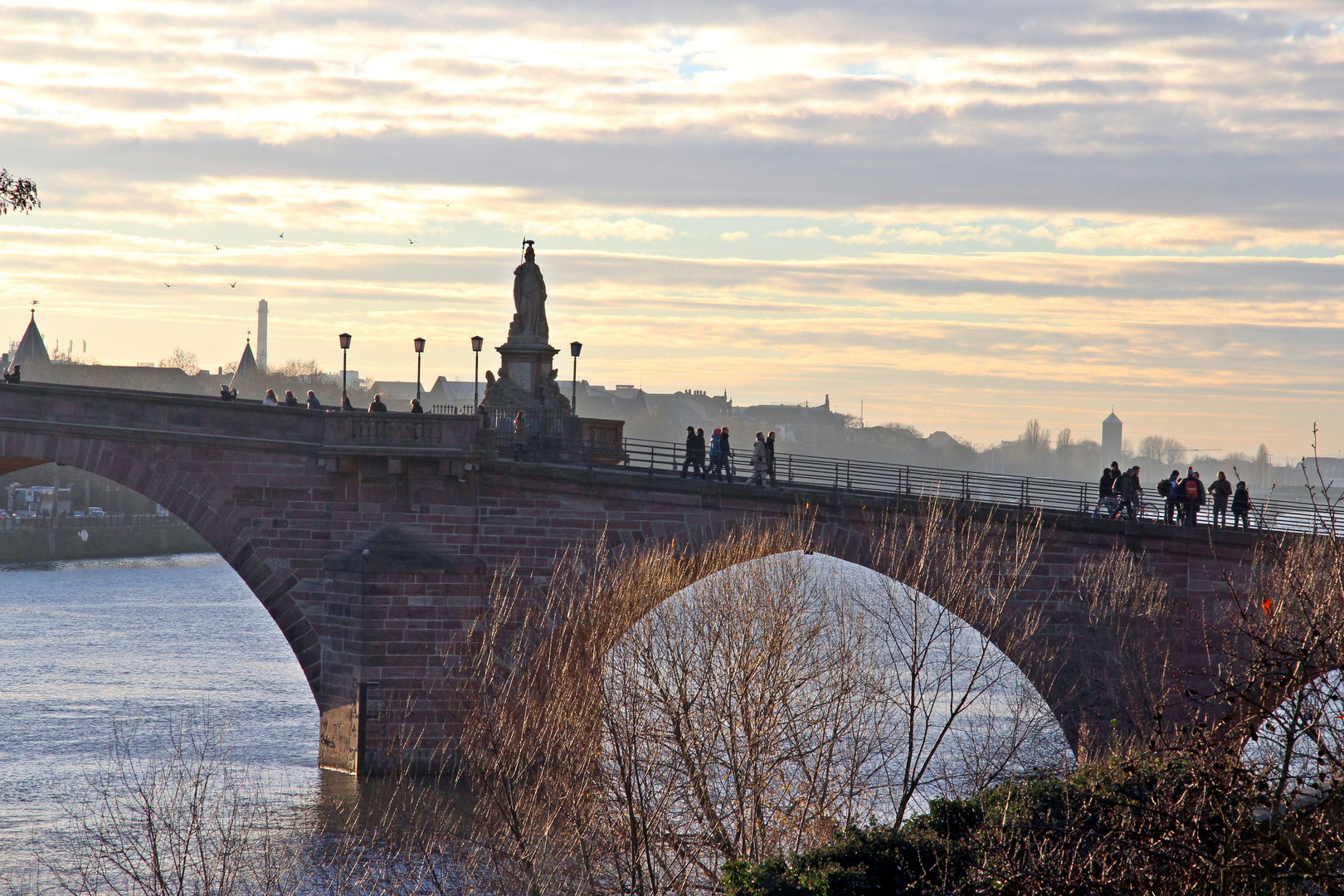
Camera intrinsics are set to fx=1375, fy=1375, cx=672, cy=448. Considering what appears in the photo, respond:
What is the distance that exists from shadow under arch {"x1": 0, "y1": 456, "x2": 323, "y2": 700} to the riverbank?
44.6 metres

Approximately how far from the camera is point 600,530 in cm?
2480

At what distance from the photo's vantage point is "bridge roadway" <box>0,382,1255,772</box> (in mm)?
23938

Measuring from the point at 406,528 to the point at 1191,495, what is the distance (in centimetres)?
1429

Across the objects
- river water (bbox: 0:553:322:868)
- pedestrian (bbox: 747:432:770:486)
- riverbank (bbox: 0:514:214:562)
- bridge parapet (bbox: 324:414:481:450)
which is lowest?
river water (bbox: 0:553:322:868)

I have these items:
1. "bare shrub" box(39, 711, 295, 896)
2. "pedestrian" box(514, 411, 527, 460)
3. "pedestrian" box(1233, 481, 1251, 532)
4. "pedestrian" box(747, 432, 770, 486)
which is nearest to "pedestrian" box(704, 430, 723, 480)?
"pedestrian" box(747, 432, 770, 486)

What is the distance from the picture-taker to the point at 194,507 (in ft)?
79.0


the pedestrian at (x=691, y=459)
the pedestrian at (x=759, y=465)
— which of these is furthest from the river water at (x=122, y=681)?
the pedestrian at (x=759, y=465)

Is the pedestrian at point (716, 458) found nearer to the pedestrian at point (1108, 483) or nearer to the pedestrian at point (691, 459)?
the pedestrian at point (691, 459)

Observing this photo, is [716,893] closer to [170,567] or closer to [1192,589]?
[1192,589]

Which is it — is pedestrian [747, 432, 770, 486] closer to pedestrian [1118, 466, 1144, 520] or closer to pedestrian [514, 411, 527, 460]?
pedestrian [514, 411, 527, 460]

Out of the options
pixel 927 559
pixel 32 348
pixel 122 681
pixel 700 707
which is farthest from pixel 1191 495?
pixel 32 348

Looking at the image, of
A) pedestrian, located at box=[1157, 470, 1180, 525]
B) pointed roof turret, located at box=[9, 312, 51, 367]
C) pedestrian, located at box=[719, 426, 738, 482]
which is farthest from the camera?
pointed roof turret, located at box=[9, 312, 51, 367]

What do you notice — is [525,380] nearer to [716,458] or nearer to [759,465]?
[716,458]

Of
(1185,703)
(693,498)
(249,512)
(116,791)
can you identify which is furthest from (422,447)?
(1185,703)
